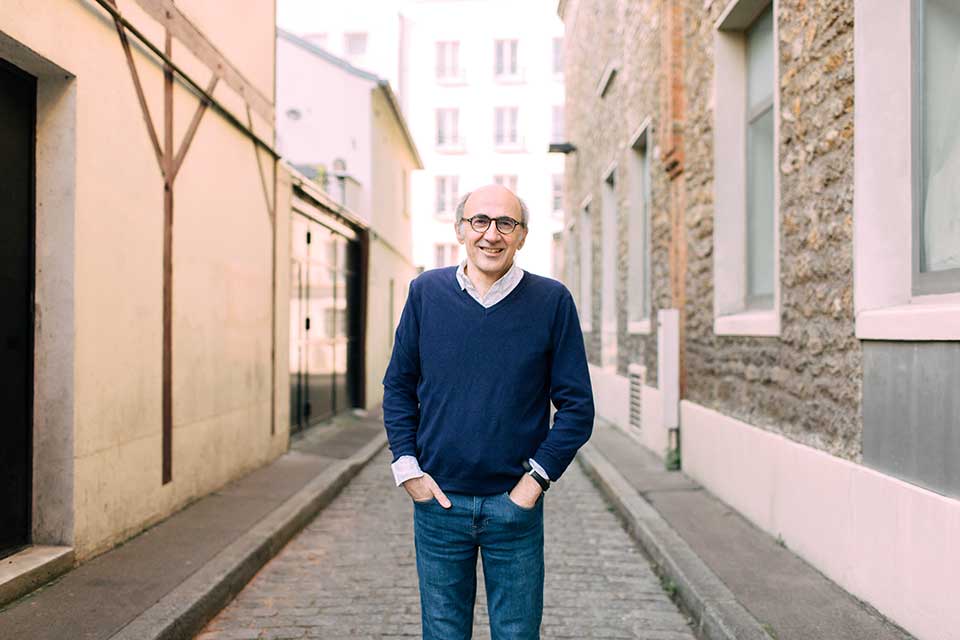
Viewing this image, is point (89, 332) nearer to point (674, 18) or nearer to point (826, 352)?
point (826, 352)

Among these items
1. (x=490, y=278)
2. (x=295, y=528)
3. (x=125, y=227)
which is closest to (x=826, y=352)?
(x=490, y=278)

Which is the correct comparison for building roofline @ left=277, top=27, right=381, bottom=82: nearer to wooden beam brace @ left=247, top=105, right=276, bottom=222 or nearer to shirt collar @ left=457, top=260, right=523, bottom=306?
wooden beam brace @ left=247, top=105, right=276, bottom=222

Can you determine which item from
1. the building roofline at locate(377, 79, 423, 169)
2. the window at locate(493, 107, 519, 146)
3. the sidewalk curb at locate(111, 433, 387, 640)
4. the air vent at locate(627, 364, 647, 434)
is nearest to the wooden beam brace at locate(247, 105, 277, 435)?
the sidewalk curb at locate(111, 433, 387, 640)

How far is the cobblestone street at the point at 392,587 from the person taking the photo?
4.25 metres

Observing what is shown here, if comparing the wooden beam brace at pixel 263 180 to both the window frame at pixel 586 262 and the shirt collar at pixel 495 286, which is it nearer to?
the shirt collar at pixel 495 286

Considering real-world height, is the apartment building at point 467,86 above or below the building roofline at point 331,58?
above

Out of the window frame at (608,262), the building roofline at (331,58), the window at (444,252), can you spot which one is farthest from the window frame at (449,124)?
the window frame at (608,262)

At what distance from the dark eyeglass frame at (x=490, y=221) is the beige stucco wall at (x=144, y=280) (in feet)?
9.33

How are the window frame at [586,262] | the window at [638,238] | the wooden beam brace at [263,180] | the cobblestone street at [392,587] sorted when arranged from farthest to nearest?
the window frame at [586,262], the window at [638,238], the wooden beam brace at [263,180], the cobblestone street at [392,587]

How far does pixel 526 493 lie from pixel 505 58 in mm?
36778

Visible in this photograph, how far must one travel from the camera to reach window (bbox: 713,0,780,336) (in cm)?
671

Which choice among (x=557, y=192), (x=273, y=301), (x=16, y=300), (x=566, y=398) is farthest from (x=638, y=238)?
(x=557, y=192)

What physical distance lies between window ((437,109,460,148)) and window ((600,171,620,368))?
23609mm

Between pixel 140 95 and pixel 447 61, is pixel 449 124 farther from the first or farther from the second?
pixel 140 95
